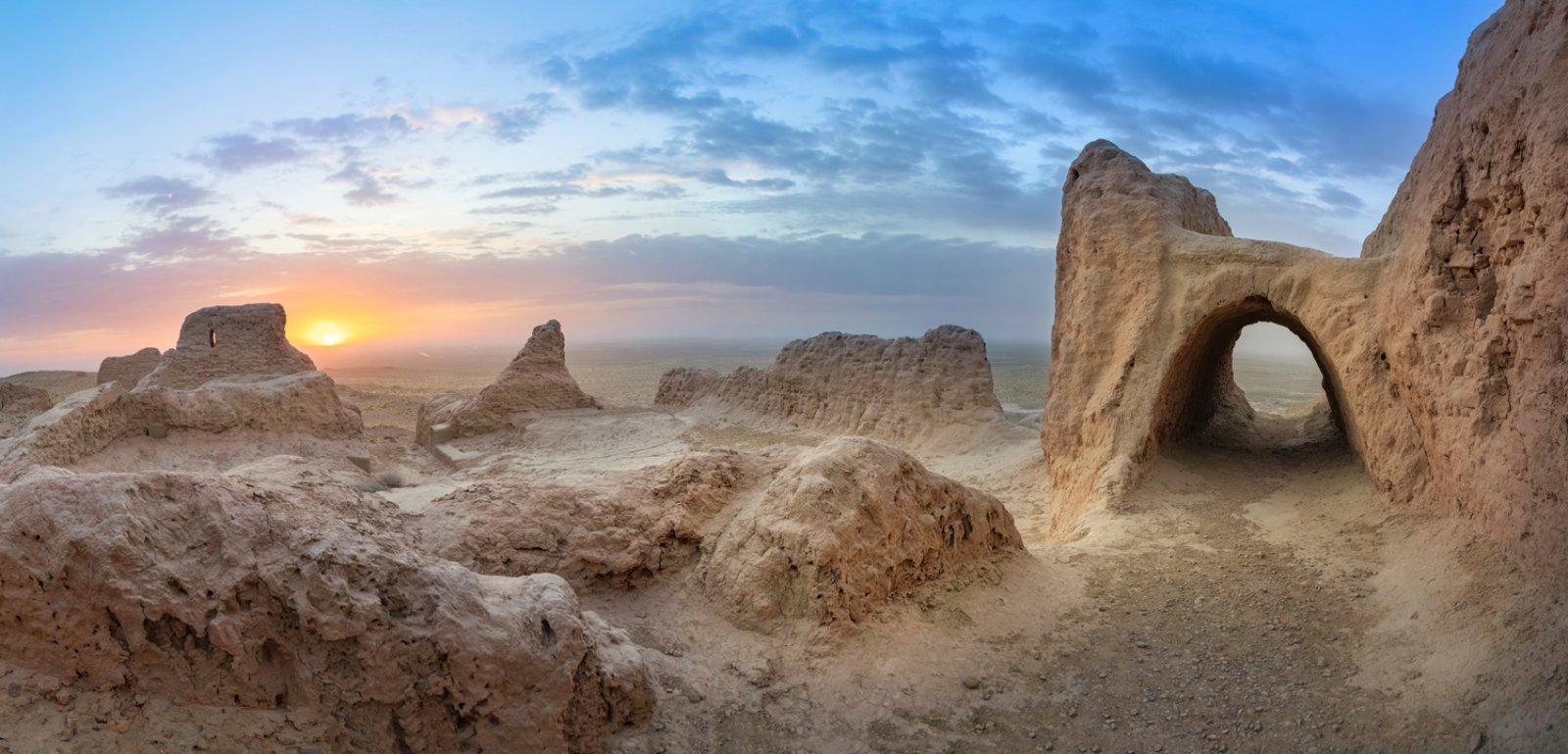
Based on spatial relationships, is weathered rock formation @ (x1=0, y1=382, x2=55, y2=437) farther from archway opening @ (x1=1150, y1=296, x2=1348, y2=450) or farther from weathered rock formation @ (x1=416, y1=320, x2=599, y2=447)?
archway opening @ (x1=1150, y1=296, x2=1348, y2=450)

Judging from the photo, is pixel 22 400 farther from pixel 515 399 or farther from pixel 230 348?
pixel 515 399

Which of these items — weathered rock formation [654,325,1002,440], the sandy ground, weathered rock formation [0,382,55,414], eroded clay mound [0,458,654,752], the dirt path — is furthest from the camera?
weathered rock formation [0,382,55,414]

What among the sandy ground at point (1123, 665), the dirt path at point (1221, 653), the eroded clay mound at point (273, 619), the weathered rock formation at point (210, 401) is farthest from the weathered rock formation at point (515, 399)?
the eroded clay mound at point (273, 619)

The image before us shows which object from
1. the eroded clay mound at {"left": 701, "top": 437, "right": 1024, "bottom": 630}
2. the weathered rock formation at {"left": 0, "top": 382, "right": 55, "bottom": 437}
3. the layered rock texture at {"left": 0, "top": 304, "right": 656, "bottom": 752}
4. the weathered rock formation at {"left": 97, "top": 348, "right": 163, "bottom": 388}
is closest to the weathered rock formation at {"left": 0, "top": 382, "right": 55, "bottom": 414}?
the weathered rock formation at {"left": 0, "top": 382, "right": 55, "bottom": 437}

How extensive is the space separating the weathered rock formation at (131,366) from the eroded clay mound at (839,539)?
21.8m

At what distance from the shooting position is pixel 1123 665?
540 centimetres

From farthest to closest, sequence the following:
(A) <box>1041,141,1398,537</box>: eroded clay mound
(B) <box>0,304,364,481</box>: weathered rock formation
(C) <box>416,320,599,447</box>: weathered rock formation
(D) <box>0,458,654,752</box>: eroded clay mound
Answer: (C) <box>416,320,599,447</box>: weathered rock formation < (B) <box>0,304,364,481</box>: weathered rock formation < (A) <box>1041,141,1398,537</box>: eroded clay mound < (D) <box>0,458,654,752</box>: eroded clay mound

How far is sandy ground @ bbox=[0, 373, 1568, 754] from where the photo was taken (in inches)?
164

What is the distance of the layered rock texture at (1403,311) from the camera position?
5.09 metres

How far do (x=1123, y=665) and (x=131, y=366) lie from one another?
24.8 metres

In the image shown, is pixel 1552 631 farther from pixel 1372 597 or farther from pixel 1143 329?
pixel 1143 329

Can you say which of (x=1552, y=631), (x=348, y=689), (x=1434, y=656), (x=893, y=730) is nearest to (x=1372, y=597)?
(x=1434, y=656)

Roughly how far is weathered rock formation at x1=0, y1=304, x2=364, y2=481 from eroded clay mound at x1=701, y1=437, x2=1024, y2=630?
21.2 feet

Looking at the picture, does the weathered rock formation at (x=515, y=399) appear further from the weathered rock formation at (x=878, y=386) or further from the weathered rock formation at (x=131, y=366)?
the weathered rock formation at (x=131, y=366)
